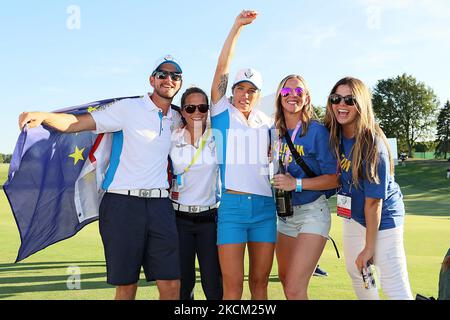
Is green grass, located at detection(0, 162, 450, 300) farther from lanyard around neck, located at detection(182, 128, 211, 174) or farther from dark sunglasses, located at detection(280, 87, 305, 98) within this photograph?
dark sunglasses, located at detection(280, 87, 305, 98)

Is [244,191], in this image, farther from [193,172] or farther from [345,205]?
[345,205]

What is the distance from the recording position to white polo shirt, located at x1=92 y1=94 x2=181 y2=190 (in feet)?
13.5

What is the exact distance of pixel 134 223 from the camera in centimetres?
409

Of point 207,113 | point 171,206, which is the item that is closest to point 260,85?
point 207,113

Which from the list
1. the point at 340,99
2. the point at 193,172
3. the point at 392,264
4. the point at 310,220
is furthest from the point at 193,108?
the point at 392,264

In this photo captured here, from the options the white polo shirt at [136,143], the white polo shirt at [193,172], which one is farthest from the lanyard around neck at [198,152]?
the white polo shirt at [136,143]

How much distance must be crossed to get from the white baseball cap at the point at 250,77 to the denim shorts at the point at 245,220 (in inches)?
42.4

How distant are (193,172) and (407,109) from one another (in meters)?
73.8

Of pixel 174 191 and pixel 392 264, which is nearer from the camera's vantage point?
pixel 392 264

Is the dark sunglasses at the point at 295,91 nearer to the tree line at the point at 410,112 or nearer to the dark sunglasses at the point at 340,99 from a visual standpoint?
the dark sunglasses at the point at 340,99

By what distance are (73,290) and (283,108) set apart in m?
3.78

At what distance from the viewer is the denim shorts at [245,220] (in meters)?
4.08

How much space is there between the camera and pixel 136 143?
4.16 m

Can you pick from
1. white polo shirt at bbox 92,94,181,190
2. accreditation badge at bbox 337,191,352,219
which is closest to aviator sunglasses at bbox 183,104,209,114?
white polo shirt at bbox 92,94,181,190
